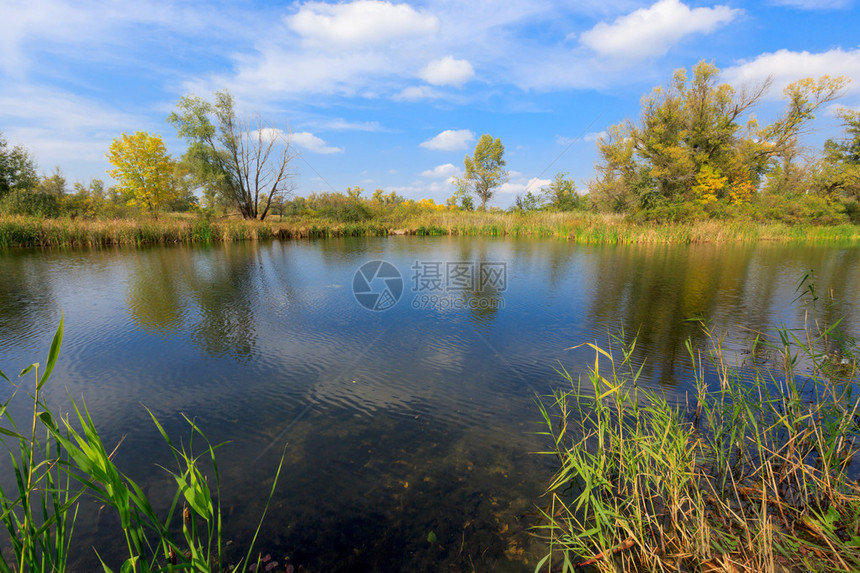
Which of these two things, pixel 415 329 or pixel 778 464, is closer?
pixel 778 464

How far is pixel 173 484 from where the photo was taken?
215cm

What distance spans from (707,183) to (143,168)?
41.8 m

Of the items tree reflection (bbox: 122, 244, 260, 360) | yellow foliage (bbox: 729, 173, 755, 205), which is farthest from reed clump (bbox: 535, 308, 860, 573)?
yellow foliage (bbox: 729, 173, 755, 205)

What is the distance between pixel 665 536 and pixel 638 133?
31511mm

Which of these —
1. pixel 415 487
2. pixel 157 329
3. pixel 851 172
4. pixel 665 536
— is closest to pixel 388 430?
pixel 415 487

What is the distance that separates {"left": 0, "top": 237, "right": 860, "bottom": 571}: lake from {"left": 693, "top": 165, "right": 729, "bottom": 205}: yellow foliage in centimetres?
1956

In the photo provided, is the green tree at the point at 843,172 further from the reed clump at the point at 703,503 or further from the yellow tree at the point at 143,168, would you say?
the yellow tree at the point at 143,168

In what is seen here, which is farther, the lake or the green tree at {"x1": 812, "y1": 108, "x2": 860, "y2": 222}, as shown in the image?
the green tree at {"x1": 812, "y1": 108, "x2": 860, "y2": 222}

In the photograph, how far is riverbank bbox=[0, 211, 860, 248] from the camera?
1521 cm

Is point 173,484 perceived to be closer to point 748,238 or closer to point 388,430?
point 388,430

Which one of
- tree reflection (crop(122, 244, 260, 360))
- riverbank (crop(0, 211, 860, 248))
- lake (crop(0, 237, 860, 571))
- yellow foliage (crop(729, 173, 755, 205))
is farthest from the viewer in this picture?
yellow foliage (crop(729, 173, 755, 205))

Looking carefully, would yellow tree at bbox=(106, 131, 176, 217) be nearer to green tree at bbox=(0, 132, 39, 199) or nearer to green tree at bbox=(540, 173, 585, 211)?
green tree at bbox=(0, 132, 39, 199)

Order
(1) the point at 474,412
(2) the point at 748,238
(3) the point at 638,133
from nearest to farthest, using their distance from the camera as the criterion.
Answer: (1) the point at 474,412 < (2) the point at 748,238 < (3) the point at 638,133

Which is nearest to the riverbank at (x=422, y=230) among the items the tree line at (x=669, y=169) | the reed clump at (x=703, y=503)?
the tree line at (x=669, y=169)
